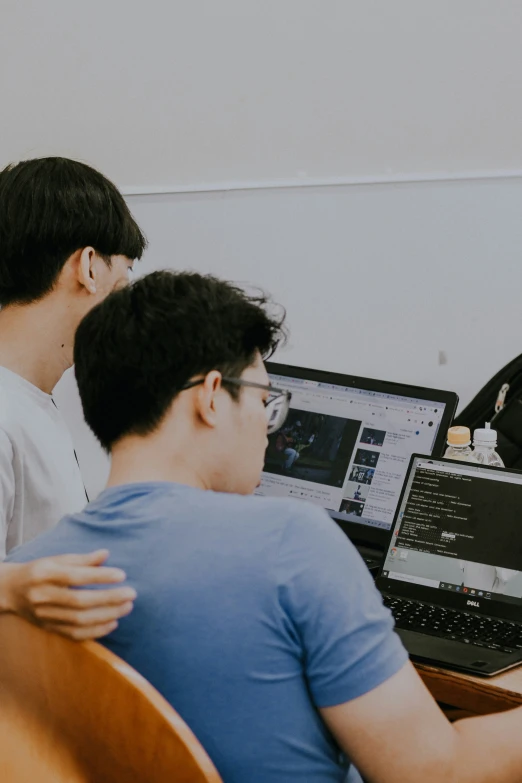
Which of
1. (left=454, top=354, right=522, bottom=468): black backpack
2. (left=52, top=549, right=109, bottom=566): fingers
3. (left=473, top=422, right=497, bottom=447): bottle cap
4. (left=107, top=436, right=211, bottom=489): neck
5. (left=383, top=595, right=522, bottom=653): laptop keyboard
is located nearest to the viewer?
(left=52, top=549, right=109, bottom=566): fingers

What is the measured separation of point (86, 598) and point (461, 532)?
2.52 feet

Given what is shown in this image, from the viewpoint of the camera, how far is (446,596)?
1321 millimetres

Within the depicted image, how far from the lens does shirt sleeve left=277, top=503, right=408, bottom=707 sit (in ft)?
2.46

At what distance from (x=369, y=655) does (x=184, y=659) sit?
16 centimetres

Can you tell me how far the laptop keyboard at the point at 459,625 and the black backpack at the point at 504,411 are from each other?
1.71 feet

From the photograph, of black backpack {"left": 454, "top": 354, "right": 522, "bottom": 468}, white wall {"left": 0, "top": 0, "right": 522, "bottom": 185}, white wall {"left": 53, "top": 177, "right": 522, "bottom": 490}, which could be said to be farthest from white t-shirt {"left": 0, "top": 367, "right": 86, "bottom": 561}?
white wall {"left": 0, "top": 0, "right": 522, "bottom": 185}

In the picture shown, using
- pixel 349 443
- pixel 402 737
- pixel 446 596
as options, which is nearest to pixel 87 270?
pixel 349 443

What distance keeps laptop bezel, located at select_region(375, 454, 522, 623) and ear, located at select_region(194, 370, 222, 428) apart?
1.98 ft

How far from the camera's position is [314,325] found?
2244 millimetres

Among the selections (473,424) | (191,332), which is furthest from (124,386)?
(473,424)

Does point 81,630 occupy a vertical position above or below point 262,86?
below

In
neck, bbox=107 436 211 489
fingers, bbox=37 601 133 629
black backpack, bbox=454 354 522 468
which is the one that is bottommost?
fingers, bbox=37 601 133 629

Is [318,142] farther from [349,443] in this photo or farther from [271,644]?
[271,644]

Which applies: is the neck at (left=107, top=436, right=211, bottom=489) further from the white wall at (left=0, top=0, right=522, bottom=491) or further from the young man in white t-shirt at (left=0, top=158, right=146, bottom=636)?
the white wall at (left=0, top=0, right=522, bottom=491)
